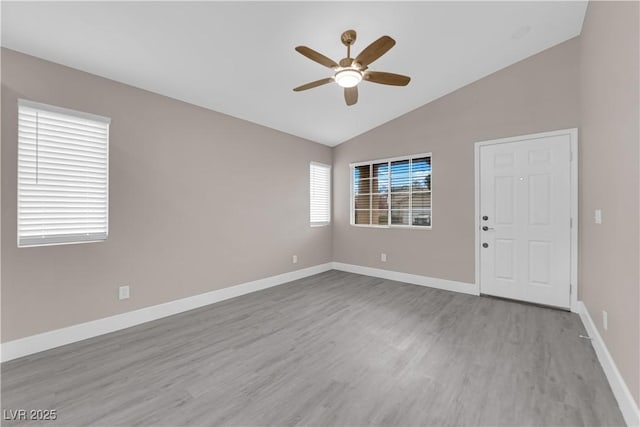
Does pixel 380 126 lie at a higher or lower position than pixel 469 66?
lower

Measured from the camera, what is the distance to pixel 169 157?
3.30 meters

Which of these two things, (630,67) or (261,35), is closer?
(630,67)

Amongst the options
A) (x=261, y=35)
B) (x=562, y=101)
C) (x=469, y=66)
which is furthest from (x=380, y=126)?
(x=261, y=35)

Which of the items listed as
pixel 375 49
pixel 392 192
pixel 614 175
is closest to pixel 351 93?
pixel 375 49

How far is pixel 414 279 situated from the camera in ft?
15.1

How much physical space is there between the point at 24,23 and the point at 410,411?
3.93 meters

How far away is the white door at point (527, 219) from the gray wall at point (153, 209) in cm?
309

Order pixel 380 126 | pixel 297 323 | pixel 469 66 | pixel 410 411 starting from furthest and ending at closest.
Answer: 1. pixel 380 126
2. pixel 469 66
3. pixel 297 323
4. pixel 410 411

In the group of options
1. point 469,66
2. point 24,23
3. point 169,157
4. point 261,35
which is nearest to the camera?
point 24,23

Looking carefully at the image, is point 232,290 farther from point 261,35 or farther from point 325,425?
point 261,35

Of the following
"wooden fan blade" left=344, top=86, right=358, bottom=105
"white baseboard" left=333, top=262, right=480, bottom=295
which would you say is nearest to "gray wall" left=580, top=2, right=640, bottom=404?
"white baseboard" left=333, top=262, right=480, bottom=295

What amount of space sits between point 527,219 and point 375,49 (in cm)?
309

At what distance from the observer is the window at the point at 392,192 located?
4586 millimetres

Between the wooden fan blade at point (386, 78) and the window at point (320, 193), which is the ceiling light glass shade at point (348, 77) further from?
the window at point (320, 193)
